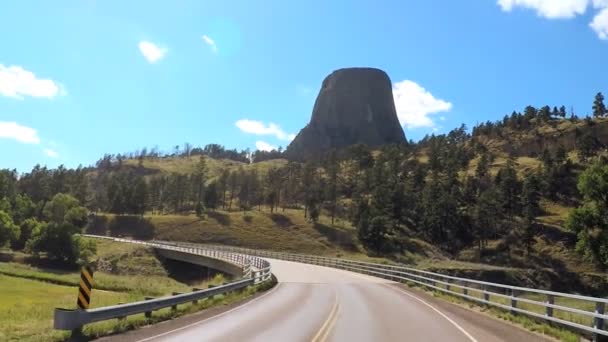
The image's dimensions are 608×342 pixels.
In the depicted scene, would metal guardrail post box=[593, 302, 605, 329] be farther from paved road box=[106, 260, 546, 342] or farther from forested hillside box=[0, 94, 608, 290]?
forested hillside box=[0, 94, 608, 290]

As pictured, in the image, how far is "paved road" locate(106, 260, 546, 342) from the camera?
13.8m

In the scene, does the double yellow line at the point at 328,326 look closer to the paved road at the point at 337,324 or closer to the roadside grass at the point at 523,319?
the paved road at the point at 337,324

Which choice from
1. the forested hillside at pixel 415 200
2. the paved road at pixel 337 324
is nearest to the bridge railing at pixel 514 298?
the paved road at pixel 337 324

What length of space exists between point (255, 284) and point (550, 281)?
73.0 meters

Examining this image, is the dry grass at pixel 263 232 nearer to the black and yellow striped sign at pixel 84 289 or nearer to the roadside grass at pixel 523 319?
the roadside grass at pixel 523 319

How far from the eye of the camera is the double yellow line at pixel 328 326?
44.3 ft

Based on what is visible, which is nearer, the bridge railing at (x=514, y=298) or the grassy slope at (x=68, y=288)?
the bridge railing at (x=514, y=298)

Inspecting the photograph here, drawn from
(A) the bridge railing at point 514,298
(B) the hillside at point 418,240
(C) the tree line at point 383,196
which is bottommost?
(A) the bridge railing at point 514,298

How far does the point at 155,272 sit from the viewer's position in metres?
75.2

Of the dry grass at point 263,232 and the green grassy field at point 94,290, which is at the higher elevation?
the dry grass at point 263,232

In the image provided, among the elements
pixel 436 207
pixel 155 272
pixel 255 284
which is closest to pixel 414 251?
pixel 436 207

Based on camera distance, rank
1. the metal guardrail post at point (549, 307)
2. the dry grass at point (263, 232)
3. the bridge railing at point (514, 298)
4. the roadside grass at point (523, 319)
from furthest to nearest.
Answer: the dry grass at point (263, 232) → the metal guardrail post at point (549, 307) → the roadside grass at point (523, 319) → the bridge railing at point (514, 298)

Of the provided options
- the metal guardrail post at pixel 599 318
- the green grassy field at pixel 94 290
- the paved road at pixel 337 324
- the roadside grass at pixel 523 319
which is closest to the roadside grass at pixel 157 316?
the green grassy field at pixel 94 290

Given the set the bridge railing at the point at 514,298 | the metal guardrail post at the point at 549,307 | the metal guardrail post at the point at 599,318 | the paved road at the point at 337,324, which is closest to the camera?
the metal guardrail post at the point at 599,318
